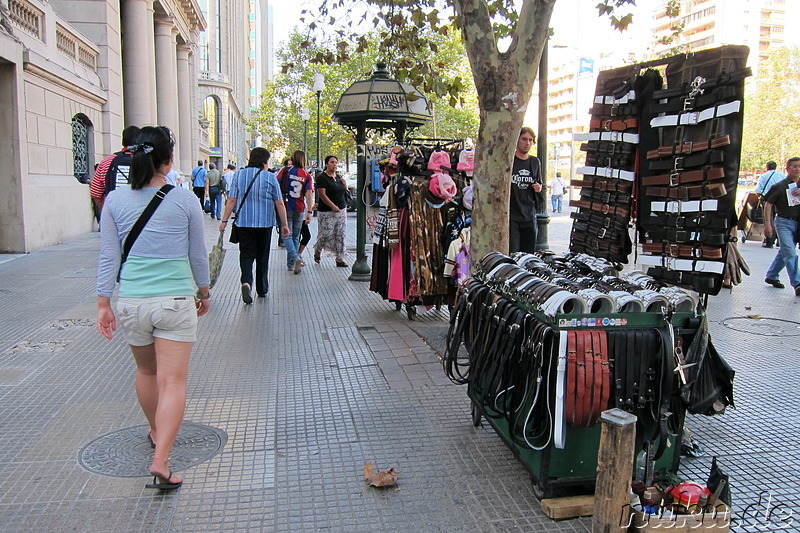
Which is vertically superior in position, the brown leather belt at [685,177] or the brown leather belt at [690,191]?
the brown leather belt at [685,177]

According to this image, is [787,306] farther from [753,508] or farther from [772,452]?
[753,508]

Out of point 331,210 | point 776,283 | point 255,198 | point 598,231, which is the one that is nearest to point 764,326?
point 776,283

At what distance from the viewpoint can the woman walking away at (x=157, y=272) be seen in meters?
Result: 3.30

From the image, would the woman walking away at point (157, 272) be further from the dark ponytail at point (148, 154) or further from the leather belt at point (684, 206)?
the leather belt at point (684, 206)

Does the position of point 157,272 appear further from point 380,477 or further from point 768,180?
point 768,180

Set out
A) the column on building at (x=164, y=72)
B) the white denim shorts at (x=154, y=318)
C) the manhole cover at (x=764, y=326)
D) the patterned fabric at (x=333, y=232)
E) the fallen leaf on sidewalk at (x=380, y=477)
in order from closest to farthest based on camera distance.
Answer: the white denim shorts at (x=154, y=318), the fallen leaf on sidewalk at (x=380, y=477), the manhole cover at (x=764, y=326), the patterned fabric at (x=333, y=232), the column on building at (x=164, y=72)

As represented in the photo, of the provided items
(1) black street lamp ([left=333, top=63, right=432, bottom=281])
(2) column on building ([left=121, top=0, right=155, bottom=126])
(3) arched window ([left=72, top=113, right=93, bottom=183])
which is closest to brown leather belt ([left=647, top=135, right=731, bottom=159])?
(1) black street lamp ([left=333, top=63, right=432, bottom=281])

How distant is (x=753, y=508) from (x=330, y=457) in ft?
7.36

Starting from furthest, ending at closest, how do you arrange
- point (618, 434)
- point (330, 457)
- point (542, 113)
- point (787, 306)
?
point (542, 113), point (787, 306), point (330, 457), point (618, 434)

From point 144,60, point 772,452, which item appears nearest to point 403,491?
point 772,452

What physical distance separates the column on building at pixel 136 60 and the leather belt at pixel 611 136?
19.2 metres

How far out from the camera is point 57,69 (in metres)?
13.6

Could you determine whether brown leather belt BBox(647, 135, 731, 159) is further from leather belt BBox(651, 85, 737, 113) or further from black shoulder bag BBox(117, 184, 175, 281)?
black shoulder bag BBox(117, 184, 175, 281)

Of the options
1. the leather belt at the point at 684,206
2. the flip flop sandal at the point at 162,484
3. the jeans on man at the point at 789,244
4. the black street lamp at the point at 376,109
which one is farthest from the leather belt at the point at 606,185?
the jeans on man at the point at 789,244
